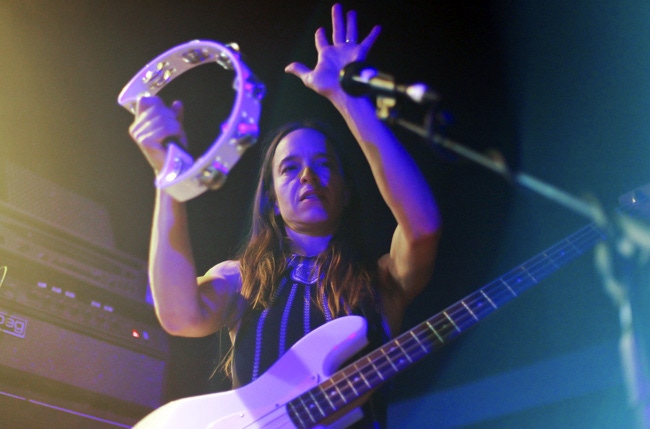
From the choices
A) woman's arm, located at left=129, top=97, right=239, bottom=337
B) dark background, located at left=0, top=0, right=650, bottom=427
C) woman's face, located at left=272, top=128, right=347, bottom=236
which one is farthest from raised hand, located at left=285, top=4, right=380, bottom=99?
dark background, located at left=0, top=0, right=650, bottom=427

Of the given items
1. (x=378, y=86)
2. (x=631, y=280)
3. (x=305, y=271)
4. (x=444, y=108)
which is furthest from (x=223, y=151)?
(x=631, y=280)

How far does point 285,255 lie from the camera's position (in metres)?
1.68

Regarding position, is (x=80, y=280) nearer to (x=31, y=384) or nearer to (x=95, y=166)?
(x=31, y=384)

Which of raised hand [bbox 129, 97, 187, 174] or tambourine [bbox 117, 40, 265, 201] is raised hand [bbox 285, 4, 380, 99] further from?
raised hand [bbox 129, 97, 187, 174]

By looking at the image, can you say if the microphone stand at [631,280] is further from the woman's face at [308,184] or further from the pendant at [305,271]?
the pendant at [305,271]

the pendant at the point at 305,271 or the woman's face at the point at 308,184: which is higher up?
the woman's face at the point at 308,184

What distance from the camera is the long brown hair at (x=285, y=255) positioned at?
5.13 feet

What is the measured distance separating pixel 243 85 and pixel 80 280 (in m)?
0.86

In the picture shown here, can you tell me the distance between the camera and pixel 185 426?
1325 millimetres

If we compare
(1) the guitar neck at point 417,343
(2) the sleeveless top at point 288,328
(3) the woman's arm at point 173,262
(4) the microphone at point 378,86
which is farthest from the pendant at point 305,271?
(4) the microphone at point 378,86

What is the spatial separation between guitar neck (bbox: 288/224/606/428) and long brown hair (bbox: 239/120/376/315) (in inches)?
7.3

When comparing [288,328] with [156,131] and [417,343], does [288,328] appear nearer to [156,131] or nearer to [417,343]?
Result: [417,343]

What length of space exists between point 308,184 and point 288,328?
1.37ft

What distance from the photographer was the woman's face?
5.51ft
